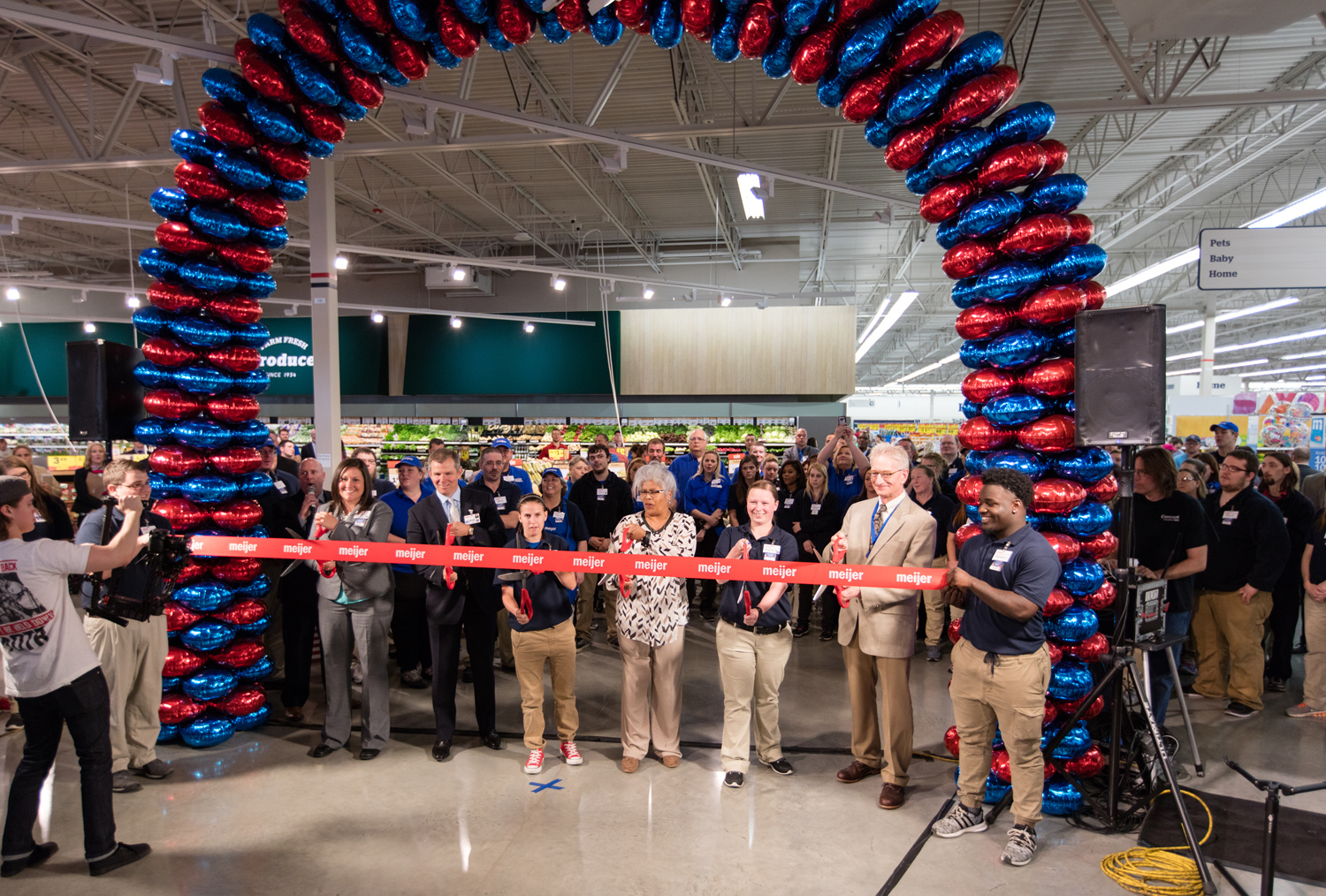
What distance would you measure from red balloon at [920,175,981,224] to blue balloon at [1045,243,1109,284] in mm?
501

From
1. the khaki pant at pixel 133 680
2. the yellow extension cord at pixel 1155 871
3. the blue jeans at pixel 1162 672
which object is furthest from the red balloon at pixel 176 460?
the blue jeans at pixel 1162 672

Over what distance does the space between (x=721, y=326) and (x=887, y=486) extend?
11.0m

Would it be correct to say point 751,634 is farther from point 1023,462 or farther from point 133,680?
point 133,680

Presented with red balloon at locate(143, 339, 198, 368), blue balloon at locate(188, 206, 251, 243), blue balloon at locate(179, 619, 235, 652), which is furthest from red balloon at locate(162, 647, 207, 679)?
blue balloon at locate(188, 206, 251, 243)

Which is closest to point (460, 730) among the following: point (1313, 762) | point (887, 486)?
point (887, 486)

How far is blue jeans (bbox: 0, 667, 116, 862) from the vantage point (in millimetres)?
3045

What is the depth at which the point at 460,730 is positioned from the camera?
15.3 ft

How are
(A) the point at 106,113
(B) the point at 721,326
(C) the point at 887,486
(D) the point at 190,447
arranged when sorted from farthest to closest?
(B) the point at 721,326 → (A) the point at 106,113 → (D) the point at 190,447 → (C) the point at 887,486

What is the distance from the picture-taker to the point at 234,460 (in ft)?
15.1

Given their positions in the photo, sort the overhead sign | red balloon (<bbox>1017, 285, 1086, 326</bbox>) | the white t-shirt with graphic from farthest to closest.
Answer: the overhead sign → red balloon (<bbox>1017, 285, 1086, 326</bbox>) → the white t-shirt with graphic

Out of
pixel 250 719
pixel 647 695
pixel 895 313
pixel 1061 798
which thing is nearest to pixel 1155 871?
pixel 1061 798

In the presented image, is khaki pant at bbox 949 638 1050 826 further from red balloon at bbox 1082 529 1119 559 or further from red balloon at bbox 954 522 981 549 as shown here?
red balloon at bbox 1082 529 1119 559

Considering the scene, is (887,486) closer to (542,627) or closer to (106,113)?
(542,627)

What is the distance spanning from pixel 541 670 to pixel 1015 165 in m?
3.51
